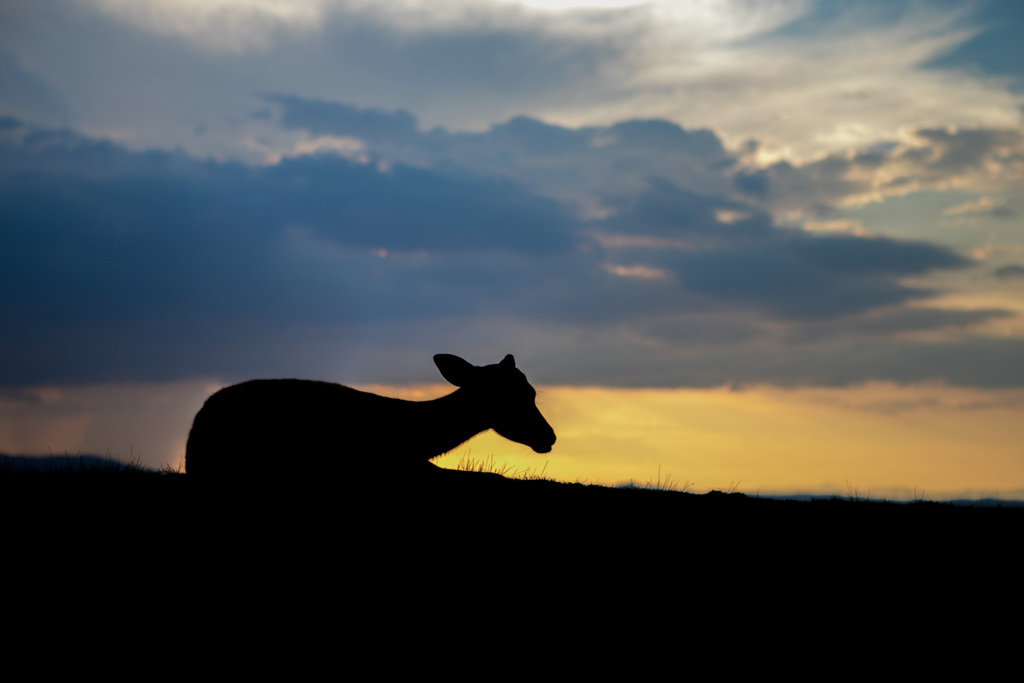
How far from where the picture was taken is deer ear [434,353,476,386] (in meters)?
14.0

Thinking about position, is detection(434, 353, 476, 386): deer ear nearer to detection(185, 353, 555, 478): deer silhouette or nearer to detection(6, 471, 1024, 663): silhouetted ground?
detection(185, 353, 555, 478): deer silhouette

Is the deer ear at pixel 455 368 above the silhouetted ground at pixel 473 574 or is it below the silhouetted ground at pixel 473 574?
above

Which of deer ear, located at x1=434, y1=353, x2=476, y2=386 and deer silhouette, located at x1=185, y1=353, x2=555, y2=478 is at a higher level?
deer ear, located at x1=434, y1=353, x2=476, y2=386

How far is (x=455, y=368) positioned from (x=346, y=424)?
209 cm

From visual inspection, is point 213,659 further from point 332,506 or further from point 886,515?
point 886,515

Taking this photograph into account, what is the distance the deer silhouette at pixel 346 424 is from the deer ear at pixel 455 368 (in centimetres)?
2

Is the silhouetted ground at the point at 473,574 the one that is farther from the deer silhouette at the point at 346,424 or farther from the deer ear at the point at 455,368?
the deer ear at the point at 455,368

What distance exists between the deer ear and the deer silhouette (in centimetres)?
2

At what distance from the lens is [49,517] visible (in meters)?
10.1

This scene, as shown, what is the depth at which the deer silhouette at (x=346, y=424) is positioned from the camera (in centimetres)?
1232

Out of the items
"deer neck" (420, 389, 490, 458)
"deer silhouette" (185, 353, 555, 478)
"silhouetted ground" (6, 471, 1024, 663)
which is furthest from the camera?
"deer neck" (420, 389, 490, 458)

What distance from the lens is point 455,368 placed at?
45.9 feet

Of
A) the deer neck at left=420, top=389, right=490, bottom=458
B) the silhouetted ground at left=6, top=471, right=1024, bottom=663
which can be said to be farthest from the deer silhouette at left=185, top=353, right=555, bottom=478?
the silhouetted ground at left=6, top=471, right=1024, bottom=663

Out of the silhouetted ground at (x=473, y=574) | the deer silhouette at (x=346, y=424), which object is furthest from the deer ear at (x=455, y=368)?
the silhouetted ground at (x=473, y=574)
